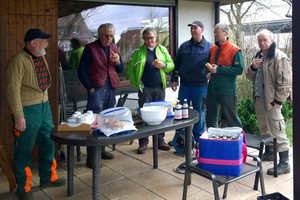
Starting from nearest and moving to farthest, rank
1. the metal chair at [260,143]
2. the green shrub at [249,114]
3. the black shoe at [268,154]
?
the metal chair at [260,143] < the black shoe at [268,154] < the green shrub at [249,114]

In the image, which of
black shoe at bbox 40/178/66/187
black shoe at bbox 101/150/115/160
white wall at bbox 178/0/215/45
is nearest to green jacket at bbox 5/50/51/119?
black shoe at bbox 40/178/66/187

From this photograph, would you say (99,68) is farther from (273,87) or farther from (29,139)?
(273,87)

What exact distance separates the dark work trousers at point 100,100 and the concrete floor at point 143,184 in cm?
40

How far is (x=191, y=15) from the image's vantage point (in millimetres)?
6039

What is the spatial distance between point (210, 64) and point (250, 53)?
120 inches

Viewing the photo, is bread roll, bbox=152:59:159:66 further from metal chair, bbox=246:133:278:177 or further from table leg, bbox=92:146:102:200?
table leg, bbox=92:146:102:200

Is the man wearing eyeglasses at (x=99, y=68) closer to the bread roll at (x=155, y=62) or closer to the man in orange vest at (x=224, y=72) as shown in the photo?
the bread roll at (x=155, y=62)

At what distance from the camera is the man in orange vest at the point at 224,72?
13.1 ft

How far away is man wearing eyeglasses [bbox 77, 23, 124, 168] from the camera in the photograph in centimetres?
396

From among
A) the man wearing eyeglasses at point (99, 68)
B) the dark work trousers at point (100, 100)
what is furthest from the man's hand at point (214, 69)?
the dark work trousers at point (100, 100)

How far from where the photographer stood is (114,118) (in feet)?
8.94

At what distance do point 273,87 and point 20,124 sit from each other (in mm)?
2743

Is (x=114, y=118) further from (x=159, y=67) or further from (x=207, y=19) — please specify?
(x=207, y=19)

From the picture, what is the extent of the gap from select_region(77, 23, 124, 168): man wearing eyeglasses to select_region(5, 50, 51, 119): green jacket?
2.78 ft
